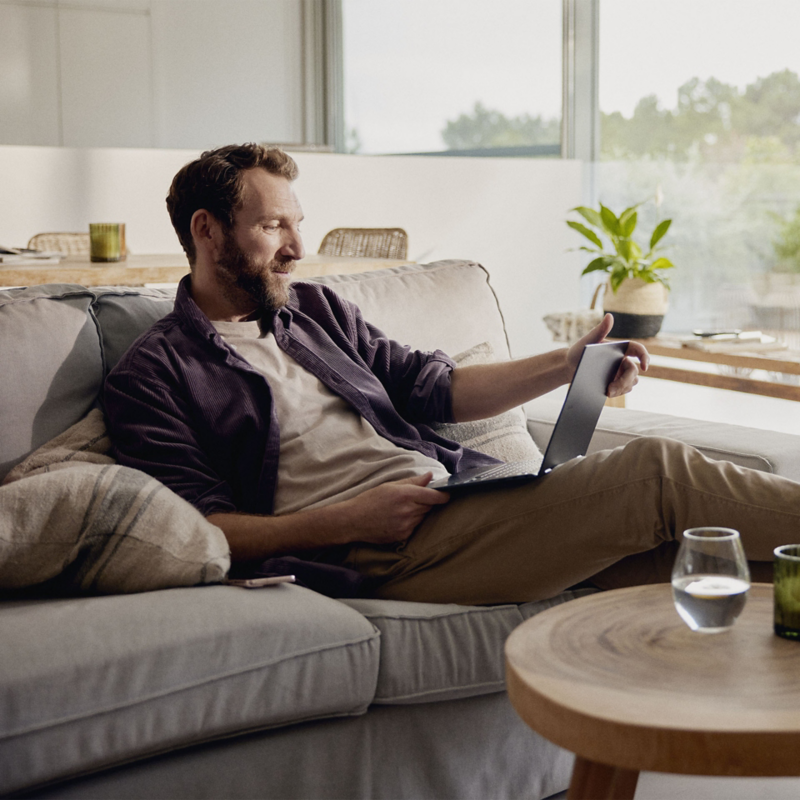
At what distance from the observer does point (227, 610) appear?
4.27 ft

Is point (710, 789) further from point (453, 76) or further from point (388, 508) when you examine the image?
point (453, 76)

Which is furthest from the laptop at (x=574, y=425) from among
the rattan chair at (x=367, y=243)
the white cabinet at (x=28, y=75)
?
the white cabinet at (x=28, y=75)

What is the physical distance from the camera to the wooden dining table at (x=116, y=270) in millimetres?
2650

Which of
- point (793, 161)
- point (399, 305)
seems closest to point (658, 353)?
point (399, 305)

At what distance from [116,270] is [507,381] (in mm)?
1346

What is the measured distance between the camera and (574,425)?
5.18 ft

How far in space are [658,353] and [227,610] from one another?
2025mm

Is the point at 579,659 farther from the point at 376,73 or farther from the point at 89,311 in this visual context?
the point at 376,73

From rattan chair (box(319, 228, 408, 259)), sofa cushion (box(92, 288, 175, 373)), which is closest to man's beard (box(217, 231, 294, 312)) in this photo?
sofa cushion (box(92, 288, 175, 373))

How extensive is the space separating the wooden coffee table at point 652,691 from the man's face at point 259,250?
2.83 ft

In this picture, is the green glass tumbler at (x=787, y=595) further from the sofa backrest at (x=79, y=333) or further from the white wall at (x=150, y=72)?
the white wall at (x=150, y=72)

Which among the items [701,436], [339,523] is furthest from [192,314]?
[701,436]

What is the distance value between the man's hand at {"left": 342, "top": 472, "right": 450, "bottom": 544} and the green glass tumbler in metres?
0.58

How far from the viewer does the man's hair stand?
179 cm
